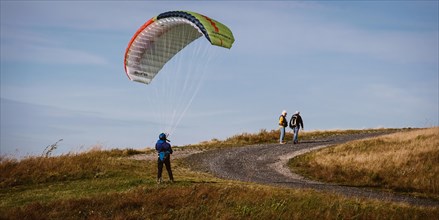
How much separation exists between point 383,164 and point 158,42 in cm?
1265

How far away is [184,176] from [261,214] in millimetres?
6687

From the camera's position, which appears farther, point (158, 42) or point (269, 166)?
point (269, 166)

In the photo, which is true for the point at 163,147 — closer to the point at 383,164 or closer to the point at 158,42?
the point at 158,42

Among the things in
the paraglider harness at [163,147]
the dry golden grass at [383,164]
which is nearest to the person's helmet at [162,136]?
the paraglider harness at [163,147]

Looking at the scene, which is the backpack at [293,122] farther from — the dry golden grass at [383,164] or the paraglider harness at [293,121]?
the dry golden grass at [383,164]

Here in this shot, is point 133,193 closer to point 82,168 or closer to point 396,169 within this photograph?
point 82,168

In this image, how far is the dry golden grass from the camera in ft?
69.2

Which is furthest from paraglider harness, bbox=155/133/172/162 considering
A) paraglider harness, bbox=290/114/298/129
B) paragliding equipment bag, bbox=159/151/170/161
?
paraglider harness, bbox=290/114/298/129

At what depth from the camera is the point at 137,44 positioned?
2212 centimetres

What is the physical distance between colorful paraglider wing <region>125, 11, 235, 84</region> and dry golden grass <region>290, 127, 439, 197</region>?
8.79 m

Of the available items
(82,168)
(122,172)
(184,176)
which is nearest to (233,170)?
(184,176)

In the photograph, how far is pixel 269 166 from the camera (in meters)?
25.6

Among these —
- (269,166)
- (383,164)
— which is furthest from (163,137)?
(383,164)

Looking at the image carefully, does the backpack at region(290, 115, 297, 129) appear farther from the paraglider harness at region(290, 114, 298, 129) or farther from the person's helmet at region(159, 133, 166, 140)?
the person's helmet at region(159, 133, 166, 140)
